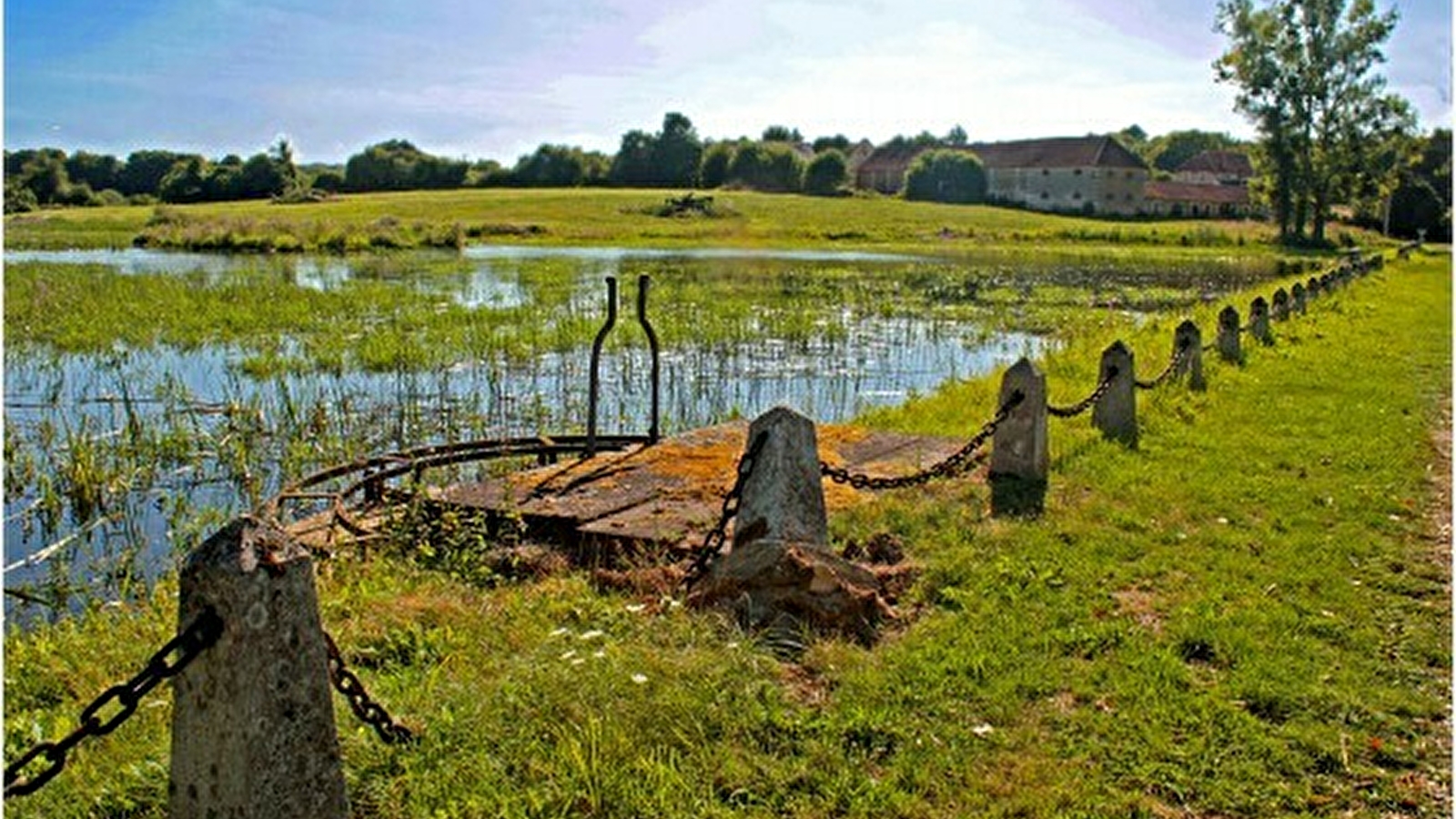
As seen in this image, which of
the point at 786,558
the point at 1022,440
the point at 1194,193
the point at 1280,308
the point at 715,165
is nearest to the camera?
the point at 786,558

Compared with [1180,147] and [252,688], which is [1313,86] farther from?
[1180,147]

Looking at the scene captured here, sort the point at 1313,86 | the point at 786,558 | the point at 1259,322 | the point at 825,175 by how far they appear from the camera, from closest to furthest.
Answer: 1. the point at 786,558
2. the point at 1259,322
3. the point at 1313,86
4. the point at 825,175

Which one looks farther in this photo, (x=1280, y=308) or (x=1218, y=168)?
(x=1218, y=168)

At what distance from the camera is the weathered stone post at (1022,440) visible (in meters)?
8.65

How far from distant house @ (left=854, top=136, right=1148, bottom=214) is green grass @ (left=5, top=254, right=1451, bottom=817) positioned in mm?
99257

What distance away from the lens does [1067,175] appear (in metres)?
108

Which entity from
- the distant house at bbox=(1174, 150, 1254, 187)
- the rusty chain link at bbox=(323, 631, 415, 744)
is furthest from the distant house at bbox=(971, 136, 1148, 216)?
the rusty chain link at bbox=(323, 631, 415, 744)

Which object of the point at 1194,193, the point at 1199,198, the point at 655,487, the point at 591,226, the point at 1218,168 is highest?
the point at 1218,168

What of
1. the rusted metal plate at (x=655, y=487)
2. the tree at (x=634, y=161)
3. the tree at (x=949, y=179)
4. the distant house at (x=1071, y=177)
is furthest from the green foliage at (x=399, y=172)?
the rusted metal plate at (x=655, y=487)

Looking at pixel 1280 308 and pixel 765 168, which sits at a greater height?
pixel 765 168

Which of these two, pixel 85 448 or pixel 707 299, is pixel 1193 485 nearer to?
pixel 85 448

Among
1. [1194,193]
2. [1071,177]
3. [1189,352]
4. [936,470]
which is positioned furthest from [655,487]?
[1194,193]

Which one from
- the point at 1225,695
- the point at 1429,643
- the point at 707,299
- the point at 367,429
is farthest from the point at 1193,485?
the point at 707,299

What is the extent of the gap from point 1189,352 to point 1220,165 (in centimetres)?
12475
